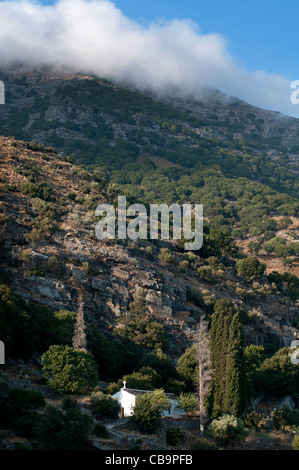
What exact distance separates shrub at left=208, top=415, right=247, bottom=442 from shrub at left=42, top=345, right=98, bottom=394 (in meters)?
8.38

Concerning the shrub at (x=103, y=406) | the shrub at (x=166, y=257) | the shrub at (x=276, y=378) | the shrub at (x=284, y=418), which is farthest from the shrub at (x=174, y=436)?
the shrub at (x=166, y=257)

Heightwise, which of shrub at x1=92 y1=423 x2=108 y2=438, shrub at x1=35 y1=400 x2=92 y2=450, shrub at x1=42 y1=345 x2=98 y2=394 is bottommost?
shrub at x1=92 y1=423 x2=108 y2=438

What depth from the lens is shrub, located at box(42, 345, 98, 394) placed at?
3350 cm

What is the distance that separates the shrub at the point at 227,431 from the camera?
1230 inches

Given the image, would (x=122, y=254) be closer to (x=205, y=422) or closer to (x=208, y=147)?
(x=205, y=422)

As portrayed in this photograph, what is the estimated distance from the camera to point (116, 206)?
2709 inches

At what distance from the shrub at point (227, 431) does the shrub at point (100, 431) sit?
271 inches

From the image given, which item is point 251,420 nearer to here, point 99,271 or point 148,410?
point 148,410

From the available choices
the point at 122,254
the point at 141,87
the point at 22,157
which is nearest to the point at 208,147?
the point at 141,87

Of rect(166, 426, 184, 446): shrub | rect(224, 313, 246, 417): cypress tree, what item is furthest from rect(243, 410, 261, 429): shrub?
rect(166, 426, 184, 446): shrub

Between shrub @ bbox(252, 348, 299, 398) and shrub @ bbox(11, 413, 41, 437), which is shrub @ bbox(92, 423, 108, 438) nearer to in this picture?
shrub @ bbox(11, 413, 41, 437)

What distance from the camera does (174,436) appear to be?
29.9 metres

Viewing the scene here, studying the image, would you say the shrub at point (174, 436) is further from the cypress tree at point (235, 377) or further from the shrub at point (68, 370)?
the shrub at point (68, 370)

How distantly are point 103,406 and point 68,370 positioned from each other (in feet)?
11.2
